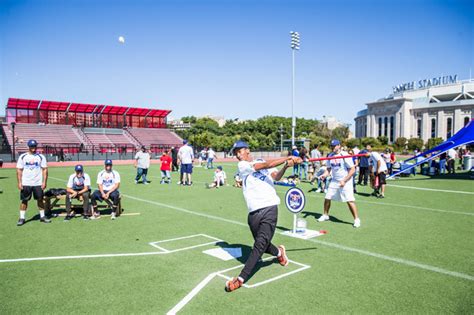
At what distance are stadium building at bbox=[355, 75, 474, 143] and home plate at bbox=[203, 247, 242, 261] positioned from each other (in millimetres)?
105473

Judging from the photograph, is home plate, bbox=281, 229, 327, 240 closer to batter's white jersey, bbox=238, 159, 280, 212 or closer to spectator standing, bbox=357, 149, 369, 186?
batter's white jersey, bbox=238, 159, 280, 212

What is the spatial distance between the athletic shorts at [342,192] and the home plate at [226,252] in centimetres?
302

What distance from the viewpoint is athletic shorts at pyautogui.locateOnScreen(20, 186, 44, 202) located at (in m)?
8.08

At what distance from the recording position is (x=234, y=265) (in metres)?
5.57

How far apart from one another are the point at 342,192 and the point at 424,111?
109243mm

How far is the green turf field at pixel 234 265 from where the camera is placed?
423 centimetres

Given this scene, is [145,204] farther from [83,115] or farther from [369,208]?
[83,115]

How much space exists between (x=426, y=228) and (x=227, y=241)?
15.0ft

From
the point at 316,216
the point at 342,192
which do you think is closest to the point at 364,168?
the point at 316,216

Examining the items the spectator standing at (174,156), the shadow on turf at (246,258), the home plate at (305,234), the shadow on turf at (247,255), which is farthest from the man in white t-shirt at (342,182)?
the spectator standing at (174,156)

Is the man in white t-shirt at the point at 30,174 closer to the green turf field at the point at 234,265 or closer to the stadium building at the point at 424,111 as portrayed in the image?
the green turf field at the point at 234,265

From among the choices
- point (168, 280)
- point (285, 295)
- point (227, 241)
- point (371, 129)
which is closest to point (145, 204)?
point (227, 241)

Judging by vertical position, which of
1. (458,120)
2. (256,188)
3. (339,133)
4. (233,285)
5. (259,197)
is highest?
(458,120)

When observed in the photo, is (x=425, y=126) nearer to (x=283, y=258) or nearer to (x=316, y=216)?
(x=316, y=216)
